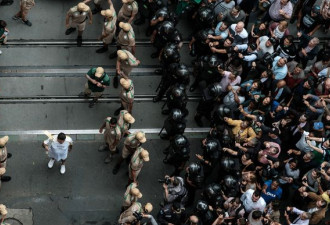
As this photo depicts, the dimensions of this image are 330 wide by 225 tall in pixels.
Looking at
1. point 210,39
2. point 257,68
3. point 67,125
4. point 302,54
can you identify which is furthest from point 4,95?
point 302,54

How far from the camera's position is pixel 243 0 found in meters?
17.8

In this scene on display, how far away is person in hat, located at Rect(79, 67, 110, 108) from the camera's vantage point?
15.1 meters

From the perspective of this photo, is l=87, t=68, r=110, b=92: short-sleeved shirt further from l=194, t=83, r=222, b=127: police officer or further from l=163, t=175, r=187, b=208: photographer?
l=163, t=175, r=187, b=208: photographer

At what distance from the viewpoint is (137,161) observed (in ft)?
45.9

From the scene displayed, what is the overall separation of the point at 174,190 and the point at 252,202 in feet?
5.90

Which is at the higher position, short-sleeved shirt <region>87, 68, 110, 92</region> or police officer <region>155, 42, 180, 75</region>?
police officer <region>155, 42, 180, 75</region>

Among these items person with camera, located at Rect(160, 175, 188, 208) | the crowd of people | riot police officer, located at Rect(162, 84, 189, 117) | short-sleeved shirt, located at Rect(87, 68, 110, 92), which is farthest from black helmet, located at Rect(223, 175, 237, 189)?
short-sleeved shirt, located at Rect(87, 68, 110, 92)

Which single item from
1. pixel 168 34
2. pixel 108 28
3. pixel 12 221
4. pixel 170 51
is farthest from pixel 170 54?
pixel 12 221

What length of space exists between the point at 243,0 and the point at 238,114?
4.18 m

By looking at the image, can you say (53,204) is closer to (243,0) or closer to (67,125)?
(67,125)

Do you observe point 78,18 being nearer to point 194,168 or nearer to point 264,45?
point 264,45

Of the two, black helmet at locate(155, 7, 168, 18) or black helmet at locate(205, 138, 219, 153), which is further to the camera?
black helmet at locate(155, 7, 168, 18)

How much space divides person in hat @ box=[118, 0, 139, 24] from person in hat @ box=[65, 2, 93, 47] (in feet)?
3.00

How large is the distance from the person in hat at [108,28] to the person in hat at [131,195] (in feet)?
16.5
